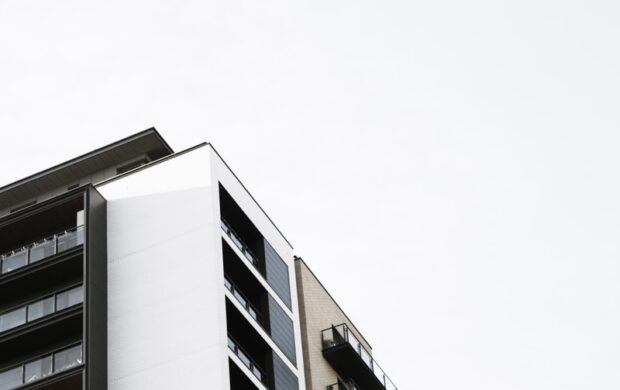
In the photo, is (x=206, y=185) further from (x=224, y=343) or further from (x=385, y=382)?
(x=385, y=382)

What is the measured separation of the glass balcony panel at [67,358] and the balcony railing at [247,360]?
19.1 ft

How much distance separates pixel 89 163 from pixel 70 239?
39.3ft

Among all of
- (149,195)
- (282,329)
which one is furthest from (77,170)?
(282,329)

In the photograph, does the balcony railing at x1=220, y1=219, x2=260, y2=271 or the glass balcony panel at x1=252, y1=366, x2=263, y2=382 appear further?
the balcony railing at x1=220, y1=219, x2=260, y2=271

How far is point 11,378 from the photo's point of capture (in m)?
46.3

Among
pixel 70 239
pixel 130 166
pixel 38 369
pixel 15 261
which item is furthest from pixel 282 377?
pixel 130 166

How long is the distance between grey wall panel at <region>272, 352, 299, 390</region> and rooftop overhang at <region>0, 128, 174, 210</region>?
15.5 meters

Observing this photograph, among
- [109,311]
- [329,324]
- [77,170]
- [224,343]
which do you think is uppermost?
[77,170]

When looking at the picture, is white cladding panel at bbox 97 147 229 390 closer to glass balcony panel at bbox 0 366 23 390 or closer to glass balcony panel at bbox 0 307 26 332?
glass balcony panel at bbox 0 366 23 390

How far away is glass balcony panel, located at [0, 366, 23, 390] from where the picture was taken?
46000 mm

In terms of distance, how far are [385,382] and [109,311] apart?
17.9m

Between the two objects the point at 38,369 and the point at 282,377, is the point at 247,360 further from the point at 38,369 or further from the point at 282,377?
the point at 38,369

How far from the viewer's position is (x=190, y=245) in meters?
48.4

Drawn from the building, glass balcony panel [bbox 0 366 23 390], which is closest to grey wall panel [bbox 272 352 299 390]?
the building
